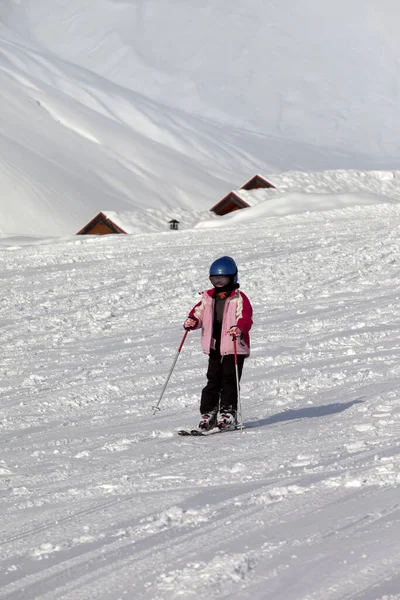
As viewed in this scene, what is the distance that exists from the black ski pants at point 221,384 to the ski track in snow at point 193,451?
279 millimetres

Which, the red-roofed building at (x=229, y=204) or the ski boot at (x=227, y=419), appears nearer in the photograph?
the ski boot at (x=227, y=419)

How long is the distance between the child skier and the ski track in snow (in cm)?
26

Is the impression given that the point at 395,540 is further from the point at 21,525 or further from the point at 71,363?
the point at 71,363

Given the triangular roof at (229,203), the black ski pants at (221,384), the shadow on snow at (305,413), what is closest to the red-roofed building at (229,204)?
the triangular roof at (229,203)

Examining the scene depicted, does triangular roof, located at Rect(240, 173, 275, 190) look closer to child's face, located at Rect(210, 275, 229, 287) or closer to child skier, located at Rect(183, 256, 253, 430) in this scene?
child skier, located at Rect(183, 256, 253, 430)

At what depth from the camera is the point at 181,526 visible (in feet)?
16.2

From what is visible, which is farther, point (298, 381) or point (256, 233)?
point (256, 233)

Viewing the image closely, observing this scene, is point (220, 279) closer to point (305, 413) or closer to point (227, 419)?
point (227, 419)

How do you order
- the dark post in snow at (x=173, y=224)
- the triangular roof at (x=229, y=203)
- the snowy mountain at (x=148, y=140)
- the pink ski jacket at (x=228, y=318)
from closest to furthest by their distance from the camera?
the pink ski jacket at (x=228, y=318) → the dark post in snow at (x=173, y=224) → the triangular roof at (x=229, y=203) → the snowy mountain at (x=148, y=140)

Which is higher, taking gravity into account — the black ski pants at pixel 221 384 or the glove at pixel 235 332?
the glove at pixel 235 332

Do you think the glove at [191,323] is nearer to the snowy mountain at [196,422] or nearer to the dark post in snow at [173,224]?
the snowy mountain at [196,422]

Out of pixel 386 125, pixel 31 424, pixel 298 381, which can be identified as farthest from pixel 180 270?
pixel 386 125

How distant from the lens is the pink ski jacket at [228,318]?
774cm

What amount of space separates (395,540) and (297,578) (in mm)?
565
